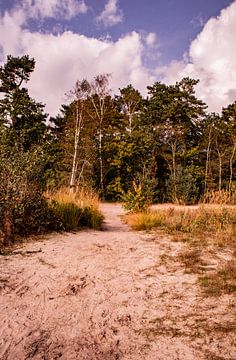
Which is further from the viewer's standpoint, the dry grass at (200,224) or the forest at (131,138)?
the forest at (131,138)

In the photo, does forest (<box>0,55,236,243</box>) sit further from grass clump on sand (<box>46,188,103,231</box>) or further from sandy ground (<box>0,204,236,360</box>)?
sandy ground (<box>0,204,236,360</box>)

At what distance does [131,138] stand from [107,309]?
60.1 feet

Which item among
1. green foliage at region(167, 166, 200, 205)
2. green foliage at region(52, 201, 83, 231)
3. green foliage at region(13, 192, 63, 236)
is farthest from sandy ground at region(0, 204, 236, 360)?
green foliage at region(167, 166, 200, 205)

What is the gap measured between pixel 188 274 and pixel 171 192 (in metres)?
14.9

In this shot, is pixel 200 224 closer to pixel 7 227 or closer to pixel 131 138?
pixel 7 227

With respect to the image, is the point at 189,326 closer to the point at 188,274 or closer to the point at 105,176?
the point at 188,274

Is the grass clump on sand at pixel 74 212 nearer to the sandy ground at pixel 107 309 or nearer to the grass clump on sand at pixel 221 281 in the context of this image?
the sandy ground at pixel 107 309

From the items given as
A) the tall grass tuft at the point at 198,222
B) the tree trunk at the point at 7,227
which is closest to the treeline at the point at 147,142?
the tall grass tuft at the point at 198,222

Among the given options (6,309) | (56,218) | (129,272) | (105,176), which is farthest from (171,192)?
(6,309)

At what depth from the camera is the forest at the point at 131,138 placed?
62.6 ft

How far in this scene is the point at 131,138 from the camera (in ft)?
68.3

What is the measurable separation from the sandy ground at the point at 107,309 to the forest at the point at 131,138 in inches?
415

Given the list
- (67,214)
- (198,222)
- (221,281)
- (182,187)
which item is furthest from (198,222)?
(182,187)

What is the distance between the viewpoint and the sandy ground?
228 cm
